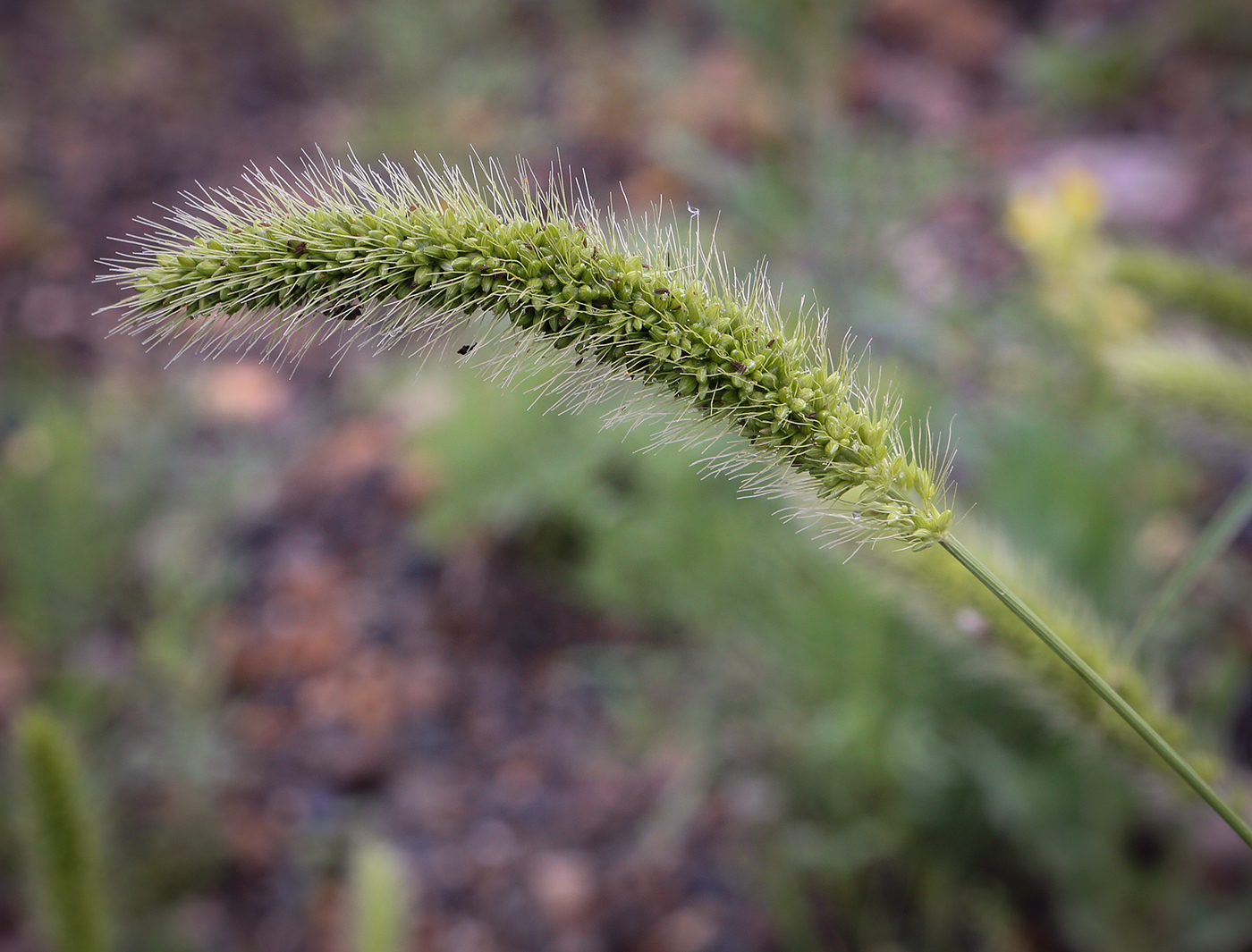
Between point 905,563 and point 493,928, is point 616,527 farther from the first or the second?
point 905,563

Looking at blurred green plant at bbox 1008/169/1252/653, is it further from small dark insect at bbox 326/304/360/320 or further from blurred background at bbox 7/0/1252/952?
small dark insect at bbox 326/304/360/320

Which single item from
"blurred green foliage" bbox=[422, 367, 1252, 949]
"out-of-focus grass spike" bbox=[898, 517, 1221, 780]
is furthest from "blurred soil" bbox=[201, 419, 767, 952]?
"out-of-focus grass spike" bbox=[898, 517, 1221, 780]

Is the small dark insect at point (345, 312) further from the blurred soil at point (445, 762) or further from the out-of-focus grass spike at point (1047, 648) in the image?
the blurred soil at point (445, 762)

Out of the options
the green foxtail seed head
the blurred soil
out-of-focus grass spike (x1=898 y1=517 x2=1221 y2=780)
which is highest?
the green foxtail seed head

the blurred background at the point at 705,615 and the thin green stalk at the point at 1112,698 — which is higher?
the thin green stalk at the point at 1112,698

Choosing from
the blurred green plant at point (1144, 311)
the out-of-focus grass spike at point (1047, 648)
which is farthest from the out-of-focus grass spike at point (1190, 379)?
the out-of-focus grass spike at point (1047, 648)

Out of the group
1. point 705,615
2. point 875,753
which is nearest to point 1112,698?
point 875,753
